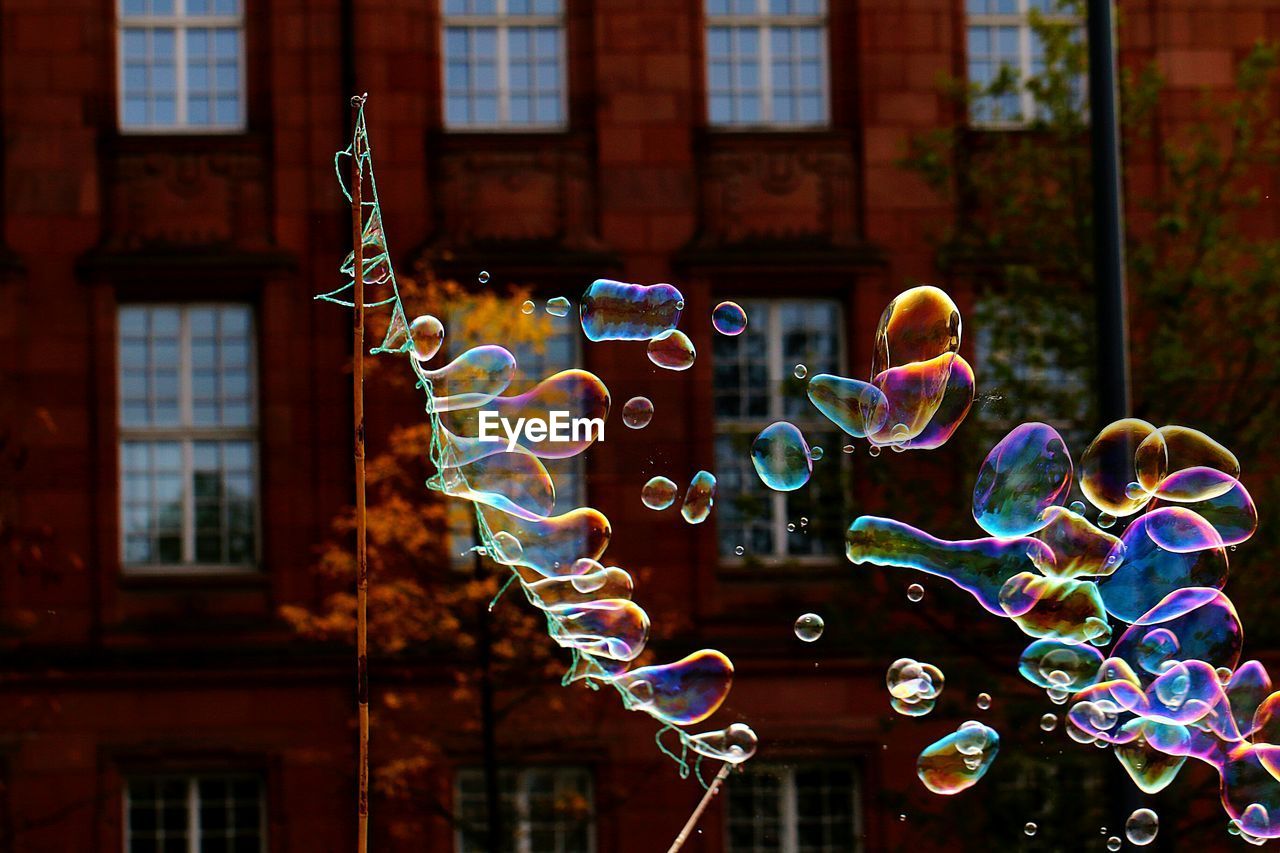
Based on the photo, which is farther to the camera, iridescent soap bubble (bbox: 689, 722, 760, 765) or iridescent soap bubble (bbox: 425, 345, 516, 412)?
iridescent soap bubble (bbox: 425, 345, 516, 412)

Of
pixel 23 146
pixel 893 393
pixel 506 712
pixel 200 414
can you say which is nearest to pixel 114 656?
pixel 200 414

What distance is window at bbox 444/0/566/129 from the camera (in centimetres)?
1678

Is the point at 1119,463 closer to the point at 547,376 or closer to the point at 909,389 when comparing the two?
the point at 909,389

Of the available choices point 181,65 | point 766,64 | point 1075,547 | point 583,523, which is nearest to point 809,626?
point 1075,547

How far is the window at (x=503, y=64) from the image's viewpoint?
16.8 m

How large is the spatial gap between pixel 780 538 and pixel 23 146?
278 inches

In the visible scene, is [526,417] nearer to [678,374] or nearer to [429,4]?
[678,374]

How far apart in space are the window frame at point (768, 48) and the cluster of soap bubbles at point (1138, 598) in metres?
7.89

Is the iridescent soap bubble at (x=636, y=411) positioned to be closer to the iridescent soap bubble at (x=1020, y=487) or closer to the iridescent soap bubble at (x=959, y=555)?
the iridescent soap bubble at (x=959, y=555)

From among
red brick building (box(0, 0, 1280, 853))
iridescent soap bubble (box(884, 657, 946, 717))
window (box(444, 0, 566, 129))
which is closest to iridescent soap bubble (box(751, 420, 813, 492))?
iridescent soap bubble (box(884, 657, 946, 717))

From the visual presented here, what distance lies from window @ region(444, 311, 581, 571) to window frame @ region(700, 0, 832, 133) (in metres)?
2.30

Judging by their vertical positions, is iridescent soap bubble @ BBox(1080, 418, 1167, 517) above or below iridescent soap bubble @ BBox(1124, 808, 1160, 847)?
above

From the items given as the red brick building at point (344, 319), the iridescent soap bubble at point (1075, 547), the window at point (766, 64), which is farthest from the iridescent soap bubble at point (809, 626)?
the window at point (766, 64)

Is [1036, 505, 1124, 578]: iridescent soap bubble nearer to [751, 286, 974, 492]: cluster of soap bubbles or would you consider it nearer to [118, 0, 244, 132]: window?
[751, 286, 974, 492]: cluster of soap bubbles
